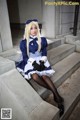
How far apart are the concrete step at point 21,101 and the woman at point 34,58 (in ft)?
0.66

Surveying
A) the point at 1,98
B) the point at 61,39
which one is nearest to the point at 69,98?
the point at 1,98

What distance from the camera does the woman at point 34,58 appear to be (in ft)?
7.30

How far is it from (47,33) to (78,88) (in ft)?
7.58

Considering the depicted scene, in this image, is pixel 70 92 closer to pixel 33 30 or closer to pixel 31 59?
pixel 31 59

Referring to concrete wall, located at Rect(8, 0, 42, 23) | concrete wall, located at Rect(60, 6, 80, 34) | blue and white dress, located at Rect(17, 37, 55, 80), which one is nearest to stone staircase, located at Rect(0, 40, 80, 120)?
blue and white dress, located at Rect(17, 37, 55, 80)

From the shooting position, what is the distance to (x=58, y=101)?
2.12 metres

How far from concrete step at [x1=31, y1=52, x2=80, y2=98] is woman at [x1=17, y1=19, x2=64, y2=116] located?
0.22 m

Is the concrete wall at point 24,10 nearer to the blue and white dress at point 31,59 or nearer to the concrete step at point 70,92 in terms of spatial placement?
the concrete step at point 70,92

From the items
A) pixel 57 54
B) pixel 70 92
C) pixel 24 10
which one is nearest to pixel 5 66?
pixel 70 92

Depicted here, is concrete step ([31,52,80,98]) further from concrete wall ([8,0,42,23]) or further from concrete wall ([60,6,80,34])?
concrete wall ([8,0,42,23])

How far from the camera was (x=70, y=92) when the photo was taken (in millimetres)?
2643

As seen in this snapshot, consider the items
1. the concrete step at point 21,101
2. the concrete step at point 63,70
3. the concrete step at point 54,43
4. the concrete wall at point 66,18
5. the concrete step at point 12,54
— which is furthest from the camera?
the concrete wall at point 66,18

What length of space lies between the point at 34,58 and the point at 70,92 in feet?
3.28

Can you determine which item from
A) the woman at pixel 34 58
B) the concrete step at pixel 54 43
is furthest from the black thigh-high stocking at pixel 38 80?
the concrete step at pixel 54 43
